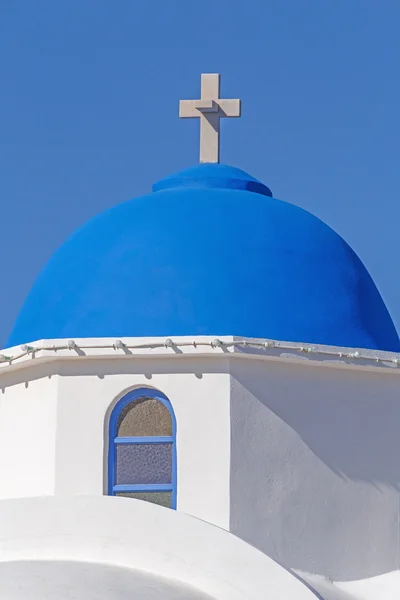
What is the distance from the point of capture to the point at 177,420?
946cm

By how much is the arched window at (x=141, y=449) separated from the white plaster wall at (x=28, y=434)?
19.7 inches

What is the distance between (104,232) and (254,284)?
5.02 feet

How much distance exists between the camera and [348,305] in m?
10.4

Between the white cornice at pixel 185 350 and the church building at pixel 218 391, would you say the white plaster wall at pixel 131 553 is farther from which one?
the white cornice at pixel 185 350

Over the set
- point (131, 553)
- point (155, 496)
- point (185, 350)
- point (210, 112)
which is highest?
point (210, 112)

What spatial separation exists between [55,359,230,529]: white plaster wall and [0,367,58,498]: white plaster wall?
13cm

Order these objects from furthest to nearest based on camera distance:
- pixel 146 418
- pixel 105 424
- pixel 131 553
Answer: pixel 146 418 → pixel 105 424 → pixel 131 553

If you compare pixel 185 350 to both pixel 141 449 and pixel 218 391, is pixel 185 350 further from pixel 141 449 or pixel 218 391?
pixel 141 449

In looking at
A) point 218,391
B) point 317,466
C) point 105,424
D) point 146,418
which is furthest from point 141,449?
point 317,466

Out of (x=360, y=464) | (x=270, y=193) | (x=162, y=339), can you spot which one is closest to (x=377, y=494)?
(x=360, y=464)

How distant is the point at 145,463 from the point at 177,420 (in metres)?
0.54

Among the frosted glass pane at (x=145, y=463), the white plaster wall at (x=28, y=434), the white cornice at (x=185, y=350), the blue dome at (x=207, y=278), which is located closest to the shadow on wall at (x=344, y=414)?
the white cornice at (x=185, y=350)

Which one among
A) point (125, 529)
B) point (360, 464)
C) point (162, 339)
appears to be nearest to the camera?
point (125, 529)

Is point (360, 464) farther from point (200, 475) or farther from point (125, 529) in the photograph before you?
point (125, 529)
